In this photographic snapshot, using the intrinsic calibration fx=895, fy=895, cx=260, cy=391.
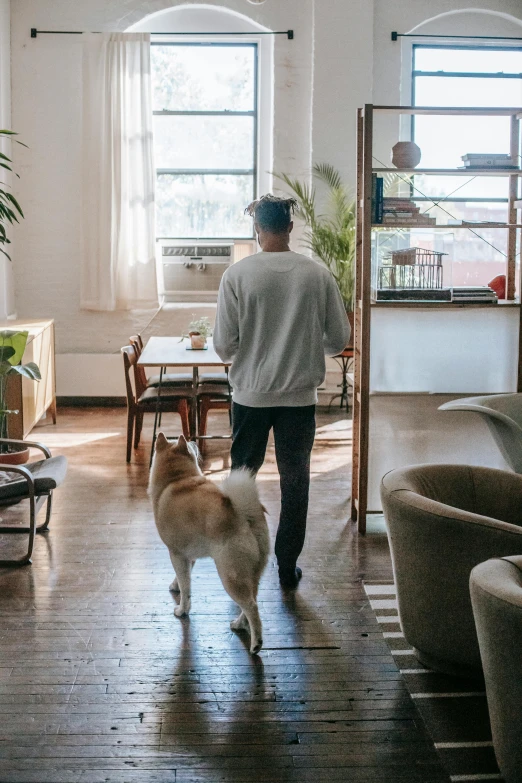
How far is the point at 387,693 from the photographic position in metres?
3.02

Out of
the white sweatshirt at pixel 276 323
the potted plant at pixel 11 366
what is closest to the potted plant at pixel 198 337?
the potted plant at pixel 11 366

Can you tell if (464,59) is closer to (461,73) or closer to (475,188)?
(461,73)

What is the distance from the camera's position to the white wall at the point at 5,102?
794cm

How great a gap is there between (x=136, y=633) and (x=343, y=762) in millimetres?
1147

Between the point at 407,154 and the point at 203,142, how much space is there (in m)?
4.45

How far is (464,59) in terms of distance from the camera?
27.8 feet

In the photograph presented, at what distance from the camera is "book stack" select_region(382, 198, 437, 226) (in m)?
4.51

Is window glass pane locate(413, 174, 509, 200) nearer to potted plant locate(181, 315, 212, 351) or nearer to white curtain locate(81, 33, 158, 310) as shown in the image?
white curtain locate(81, 33, 158, 310)

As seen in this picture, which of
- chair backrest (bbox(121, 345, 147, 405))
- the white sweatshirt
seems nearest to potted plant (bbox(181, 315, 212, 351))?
chair backrest (bbox(121, 345, 147, 405))

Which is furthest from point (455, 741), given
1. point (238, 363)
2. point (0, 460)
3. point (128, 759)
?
point (0, 460)

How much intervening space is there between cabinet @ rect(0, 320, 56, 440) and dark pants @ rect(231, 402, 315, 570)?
3.23m

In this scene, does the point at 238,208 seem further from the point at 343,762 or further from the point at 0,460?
the point at 343,762

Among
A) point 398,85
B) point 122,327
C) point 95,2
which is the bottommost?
point 122,327

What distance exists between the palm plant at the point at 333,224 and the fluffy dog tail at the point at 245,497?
16.2 feet
